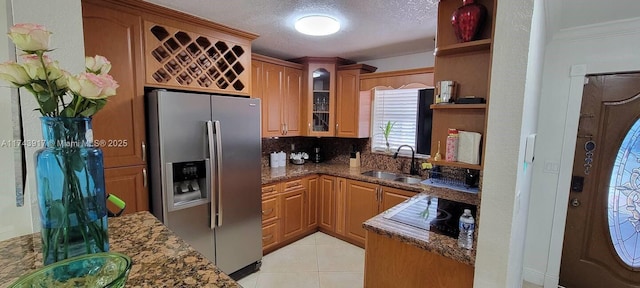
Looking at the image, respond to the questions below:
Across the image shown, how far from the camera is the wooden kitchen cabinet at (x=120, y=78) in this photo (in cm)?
176

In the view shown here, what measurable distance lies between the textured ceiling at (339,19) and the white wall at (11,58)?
1.02 meters

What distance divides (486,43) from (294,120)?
2506mm

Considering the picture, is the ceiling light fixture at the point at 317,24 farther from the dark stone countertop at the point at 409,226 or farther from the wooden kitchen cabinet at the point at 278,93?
the dark stone countertop at the point at 409,226

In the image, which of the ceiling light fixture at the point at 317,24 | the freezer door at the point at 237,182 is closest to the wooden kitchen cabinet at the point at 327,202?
the freezer door at the point at 237,182

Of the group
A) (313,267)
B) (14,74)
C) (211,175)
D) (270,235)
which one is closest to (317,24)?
(211,175)

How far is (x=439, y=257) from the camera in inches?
53.2

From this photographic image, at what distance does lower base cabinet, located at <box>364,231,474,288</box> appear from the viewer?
4.30 feet

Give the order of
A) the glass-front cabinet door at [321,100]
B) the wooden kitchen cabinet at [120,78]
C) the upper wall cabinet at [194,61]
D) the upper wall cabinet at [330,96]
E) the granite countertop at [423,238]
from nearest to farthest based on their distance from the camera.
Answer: the granite countertop at [423,238]
the wooden kitchen cabinet at [120,78]
the upper wall cabinet at [194,61]
the upper wall cabinet at [330,96]
the glass-front cabinet door at [321,100]

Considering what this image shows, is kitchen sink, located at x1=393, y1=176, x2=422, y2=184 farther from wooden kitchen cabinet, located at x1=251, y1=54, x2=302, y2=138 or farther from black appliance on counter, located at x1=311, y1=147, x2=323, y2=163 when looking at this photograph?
wooden kitchen cabinet, located at x1=251, y1=54, x2=302, y2=138

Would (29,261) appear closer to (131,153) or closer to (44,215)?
(44,215)

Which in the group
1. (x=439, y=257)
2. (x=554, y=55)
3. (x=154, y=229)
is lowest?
(x=439, y=257)

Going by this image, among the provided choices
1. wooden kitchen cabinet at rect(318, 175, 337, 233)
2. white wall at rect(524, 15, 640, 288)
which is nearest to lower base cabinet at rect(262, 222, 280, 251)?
wooden kitchen cabinet at rect(318, 175, 337, 233)

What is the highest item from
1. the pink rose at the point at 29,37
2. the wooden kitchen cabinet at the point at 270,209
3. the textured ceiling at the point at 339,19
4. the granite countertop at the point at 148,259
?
the textured ceiling at the point at 339,19

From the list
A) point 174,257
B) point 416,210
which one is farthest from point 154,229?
point 416,210
